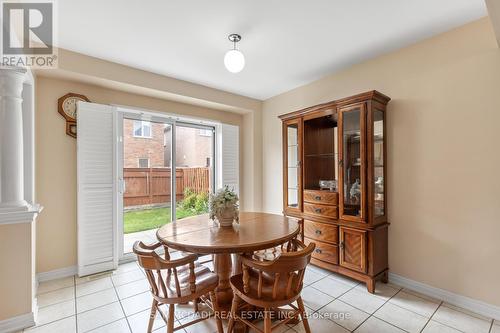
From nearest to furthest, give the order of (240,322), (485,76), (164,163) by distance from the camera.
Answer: (240,322), (485,76), (164,163)

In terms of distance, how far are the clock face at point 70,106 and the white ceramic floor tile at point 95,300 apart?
208 centimetres

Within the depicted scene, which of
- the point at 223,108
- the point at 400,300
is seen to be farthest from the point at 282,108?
the point at 400,300

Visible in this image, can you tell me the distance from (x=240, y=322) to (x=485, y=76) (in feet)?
9.96

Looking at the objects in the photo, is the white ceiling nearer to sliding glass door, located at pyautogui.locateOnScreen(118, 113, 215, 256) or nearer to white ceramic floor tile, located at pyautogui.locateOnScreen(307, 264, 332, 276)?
sliding glass door, located at pyautogui.locateOnScreen(118, 113, 215, 256)

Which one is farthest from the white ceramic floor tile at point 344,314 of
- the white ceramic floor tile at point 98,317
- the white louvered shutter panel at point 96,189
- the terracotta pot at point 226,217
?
the white louvered shutter panel at point 96,189

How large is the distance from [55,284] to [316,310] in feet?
9.50

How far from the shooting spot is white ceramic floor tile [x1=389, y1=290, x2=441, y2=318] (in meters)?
2.11

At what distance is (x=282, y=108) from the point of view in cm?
406

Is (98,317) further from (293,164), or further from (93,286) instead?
(293,164)

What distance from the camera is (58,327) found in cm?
193

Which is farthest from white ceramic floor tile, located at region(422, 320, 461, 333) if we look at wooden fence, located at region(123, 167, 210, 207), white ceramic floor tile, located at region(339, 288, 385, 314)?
wooden fence, located at region(123, 167, 210, 207)

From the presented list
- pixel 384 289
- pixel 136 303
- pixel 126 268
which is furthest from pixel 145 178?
pixel 384 289

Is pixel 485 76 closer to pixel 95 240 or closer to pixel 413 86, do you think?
pixel 413 86

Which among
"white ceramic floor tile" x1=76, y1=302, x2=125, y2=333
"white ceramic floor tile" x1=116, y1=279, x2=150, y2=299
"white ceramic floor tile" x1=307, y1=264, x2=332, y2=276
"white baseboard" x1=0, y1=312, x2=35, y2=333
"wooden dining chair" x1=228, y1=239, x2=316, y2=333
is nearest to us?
"wooden dining chair" x1=228, y1=239, x2=316, y2=333
